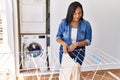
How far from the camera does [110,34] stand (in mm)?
3090

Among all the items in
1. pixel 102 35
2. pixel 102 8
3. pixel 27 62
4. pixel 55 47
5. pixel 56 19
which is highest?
pixel 102 8

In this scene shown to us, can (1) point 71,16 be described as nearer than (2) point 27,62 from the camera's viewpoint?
Yes

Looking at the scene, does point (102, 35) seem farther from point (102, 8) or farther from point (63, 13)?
point (63, 13)

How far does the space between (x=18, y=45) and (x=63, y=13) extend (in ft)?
2.86

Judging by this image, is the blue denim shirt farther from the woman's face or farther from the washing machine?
the washing machine

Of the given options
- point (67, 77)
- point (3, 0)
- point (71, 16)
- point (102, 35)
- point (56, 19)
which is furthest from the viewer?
point (102, 35)

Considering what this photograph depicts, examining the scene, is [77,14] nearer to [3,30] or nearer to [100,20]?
[100,20]

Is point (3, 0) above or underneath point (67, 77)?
above

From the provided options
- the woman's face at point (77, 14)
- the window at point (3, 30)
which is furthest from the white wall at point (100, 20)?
the woman's face at point (77, 14)

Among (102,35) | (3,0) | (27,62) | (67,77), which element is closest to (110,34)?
(102,35)

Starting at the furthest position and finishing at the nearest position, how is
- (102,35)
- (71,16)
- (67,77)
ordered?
(102,35)
(71,16)
(67,77)

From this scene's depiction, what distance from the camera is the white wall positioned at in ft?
9.09

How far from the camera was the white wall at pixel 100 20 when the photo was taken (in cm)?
277

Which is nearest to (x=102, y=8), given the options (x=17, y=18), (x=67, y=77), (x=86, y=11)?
(x=86, y=11)
